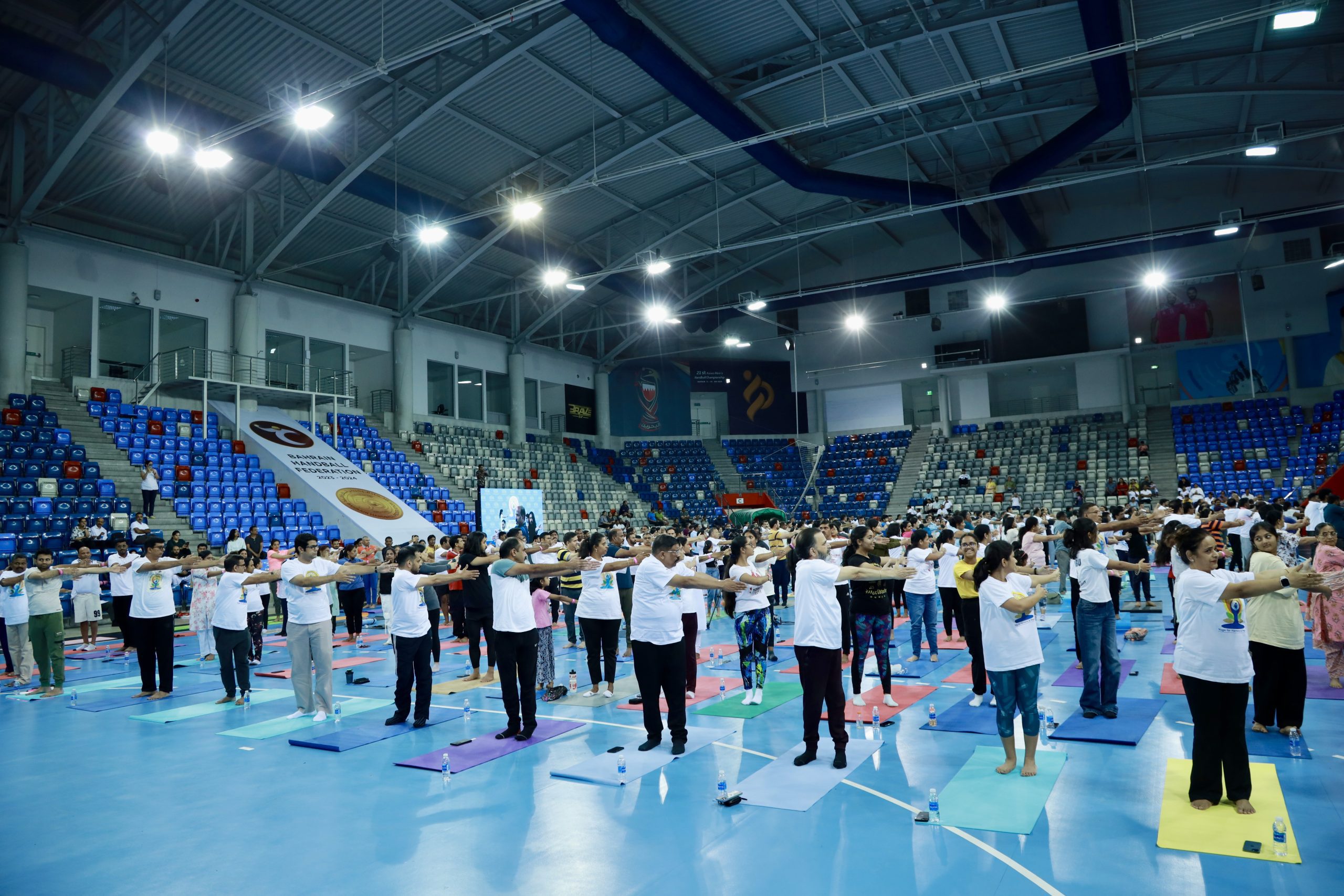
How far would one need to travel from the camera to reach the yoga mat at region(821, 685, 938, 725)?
7.50 m

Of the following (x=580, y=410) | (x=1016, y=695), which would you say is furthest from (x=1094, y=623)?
(x=580, y=410)

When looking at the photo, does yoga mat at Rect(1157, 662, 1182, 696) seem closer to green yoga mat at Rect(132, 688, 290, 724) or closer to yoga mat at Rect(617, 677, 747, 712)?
yoga mat at Rect(617, 677, 747, 712)

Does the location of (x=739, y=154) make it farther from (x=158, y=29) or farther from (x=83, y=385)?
(x=83, y=385)

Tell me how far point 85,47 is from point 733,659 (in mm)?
17206

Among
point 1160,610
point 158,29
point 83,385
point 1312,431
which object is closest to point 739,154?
point 158,29

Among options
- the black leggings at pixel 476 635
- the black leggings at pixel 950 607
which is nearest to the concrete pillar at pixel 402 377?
the black leggings at pixel 476 635

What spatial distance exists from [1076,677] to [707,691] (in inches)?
160

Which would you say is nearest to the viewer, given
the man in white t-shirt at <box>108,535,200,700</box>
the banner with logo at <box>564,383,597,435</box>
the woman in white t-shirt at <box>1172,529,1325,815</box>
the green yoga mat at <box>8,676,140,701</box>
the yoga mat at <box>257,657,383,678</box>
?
the woman in white t-shirt at <box>1172,529,1325,815</box>

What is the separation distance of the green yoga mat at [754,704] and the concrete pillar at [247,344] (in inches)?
743

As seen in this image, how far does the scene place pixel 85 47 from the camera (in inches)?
623

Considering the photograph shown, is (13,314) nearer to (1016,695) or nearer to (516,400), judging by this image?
(516,400)

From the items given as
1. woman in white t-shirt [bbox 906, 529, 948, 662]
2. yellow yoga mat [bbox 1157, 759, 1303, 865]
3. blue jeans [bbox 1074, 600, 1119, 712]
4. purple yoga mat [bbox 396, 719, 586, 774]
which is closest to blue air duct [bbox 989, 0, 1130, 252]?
woman in white t-shirt [bbox 906, 529, 948, 662]

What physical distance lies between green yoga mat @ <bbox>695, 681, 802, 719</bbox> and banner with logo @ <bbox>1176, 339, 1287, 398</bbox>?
2802 cm

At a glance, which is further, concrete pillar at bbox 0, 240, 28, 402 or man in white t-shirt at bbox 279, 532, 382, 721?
concrete pillar at bbox 0, 240, 28, 402
